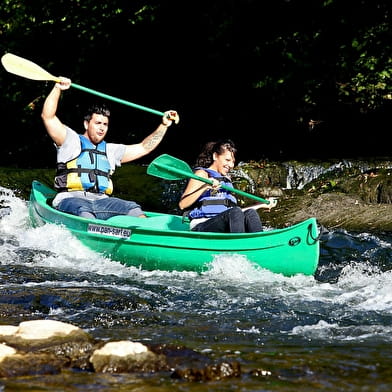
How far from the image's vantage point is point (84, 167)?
6531mm

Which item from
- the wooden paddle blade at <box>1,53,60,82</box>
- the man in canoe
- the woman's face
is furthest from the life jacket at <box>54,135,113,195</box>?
the woman's face

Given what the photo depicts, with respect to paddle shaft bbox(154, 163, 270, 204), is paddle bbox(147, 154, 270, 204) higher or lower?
higher

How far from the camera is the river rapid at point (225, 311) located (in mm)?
2980

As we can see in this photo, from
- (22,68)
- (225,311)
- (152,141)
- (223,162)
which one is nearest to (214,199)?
(223,162)

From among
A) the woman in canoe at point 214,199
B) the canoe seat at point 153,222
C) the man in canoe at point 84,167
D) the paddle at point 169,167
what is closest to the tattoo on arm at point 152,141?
the man in canoe at point 84,167

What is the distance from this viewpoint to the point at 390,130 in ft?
36.2

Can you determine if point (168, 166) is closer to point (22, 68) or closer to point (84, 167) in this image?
point (84, 167)

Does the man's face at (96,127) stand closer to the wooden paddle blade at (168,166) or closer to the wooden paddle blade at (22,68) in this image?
the wooden paddle blade at (168,166)

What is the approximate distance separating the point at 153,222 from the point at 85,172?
76 centimetres

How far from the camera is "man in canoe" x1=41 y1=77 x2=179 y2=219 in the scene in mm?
6414

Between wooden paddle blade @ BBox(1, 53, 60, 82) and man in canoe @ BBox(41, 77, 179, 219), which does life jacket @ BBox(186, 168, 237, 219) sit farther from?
wooden paddle blade @ BBox(1, 53, 60, 82)

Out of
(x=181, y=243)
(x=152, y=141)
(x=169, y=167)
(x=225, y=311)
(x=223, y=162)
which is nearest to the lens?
(x=225, y=311)

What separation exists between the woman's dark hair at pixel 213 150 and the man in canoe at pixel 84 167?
3.00ft

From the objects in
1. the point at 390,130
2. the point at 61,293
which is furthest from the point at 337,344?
the point at 390,130
